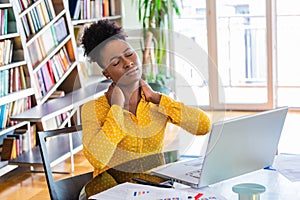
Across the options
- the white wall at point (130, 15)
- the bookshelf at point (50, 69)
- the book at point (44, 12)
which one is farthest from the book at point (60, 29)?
the white wall at point (130, 15)

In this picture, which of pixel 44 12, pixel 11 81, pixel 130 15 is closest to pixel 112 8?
pixel 130 15

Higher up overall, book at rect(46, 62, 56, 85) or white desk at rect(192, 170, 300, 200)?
book at rect(46, 62, 56, 85)

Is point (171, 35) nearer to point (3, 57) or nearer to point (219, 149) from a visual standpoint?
point (3, 57)

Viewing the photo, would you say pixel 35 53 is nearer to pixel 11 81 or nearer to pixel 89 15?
pixel 11 81

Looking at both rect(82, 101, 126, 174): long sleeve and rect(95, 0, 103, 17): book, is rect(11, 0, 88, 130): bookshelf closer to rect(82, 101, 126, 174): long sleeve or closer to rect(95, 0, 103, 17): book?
rect(95, 0, 103, 17): book

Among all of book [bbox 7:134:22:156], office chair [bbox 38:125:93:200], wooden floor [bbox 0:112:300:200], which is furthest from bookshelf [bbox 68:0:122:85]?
office chair [bbox 38:125:93:200]

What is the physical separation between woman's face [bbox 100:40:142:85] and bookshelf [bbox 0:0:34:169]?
5.88 ft

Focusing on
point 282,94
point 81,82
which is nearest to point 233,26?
point 282,94

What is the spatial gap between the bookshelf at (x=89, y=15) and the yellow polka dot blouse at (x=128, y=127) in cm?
234

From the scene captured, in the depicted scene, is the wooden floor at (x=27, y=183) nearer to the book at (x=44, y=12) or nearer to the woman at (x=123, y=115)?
the book at (x=44, y=12)

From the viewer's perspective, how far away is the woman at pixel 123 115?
80.7 inches

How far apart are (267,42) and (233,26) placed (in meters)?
0.52

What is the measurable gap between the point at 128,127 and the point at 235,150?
578mm

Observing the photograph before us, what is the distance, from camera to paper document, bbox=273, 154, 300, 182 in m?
1.88
